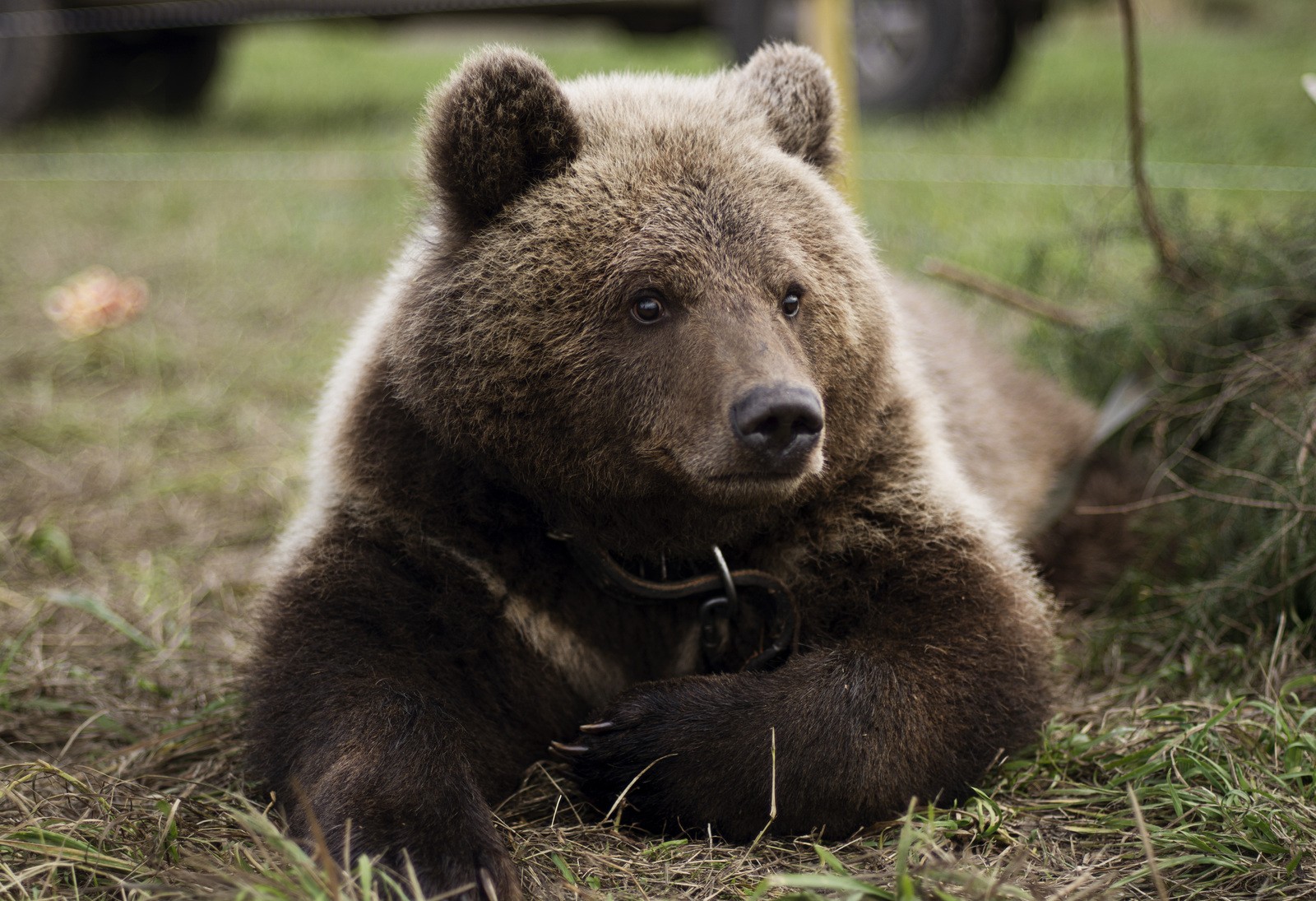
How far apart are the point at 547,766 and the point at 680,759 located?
0.48 meters

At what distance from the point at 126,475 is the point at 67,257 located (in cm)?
349

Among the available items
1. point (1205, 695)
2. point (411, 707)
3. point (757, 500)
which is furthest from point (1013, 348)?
point (411, 707)

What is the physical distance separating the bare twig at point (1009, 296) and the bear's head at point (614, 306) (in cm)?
171

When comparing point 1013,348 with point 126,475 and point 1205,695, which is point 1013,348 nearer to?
point 1205,695

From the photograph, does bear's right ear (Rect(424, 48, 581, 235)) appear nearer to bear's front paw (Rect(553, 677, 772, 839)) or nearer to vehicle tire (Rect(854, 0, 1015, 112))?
bear's front paw (Rect(553, 677, 772, 839))

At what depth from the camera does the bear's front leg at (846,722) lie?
8.05 feet

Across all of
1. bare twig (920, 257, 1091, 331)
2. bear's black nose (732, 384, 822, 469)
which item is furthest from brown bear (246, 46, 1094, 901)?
bare twig (920, 257, 1091, 331)

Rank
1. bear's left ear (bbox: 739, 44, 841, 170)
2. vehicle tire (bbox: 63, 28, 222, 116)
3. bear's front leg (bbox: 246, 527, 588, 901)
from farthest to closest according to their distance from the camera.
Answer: vehicle tire (bbox: 63, 28, 222, 116) < bear's left ear (bbox: 739, 44, 841, 170) < bear's front leg (bbox: 246, 527, 588, 901)

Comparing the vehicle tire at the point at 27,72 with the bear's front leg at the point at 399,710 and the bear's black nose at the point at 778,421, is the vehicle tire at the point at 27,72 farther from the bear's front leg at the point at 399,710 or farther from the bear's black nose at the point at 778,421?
the bear's black nose at the point at 778,421

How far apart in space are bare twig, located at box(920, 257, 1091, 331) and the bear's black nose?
216cm

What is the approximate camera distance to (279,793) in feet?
8.22

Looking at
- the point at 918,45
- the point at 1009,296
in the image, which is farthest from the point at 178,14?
the point at 1009,296

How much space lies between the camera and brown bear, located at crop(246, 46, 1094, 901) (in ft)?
8.05

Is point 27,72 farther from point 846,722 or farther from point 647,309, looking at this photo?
point 846,722
